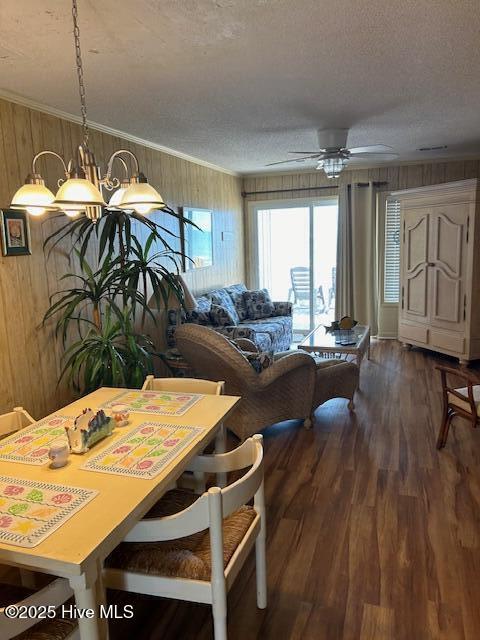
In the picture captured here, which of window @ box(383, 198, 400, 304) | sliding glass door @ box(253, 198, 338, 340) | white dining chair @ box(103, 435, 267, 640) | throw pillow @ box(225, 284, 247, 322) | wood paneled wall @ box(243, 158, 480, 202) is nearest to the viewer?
white dining chair @ box(103, 435, 267, 640)

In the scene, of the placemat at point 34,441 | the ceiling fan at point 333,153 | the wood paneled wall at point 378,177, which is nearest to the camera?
the placemat at point 34,441

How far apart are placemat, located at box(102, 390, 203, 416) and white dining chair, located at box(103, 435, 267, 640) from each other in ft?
1.76

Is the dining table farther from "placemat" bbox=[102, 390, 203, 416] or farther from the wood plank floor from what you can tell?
the wood plank floor

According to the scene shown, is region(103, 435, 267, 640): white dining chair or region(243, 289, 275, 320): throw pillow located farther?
region(243, 289, 275, 320): throw pillow

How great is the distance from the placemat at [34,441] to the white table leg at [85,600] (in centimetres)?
58

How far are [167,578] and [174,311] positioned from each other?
11.3 feet

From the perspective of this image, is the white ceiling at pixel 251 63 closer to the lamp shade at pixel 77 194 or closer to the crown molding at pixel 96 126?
the crown molding at pixel 96 126

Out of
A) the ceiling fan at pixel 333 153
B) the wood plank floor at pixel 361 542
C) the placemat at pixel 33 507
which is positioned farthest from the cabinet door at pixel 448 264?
the placemat at pixel 33 507

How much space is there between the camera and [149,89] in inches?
116

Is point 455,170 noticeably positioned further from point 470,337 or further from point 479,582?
point 479,582

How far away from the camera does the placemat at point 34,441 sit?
1706mm

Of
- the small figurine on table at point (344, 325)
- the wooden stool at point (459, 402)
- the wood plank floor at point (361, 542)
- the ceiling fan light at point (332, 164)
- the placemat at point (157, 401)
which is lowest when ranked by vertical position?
the wood plank floor at point (361, 542)

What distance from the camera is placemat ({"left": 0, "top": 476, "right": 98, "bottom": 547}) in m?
1.25

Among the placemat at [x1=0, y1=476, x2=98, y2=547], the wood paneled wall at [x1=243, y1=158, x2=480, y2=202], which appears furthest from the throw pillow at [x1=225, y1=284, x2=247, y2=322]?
the placemat at [x1=0, y1=476, x2=98, y2=547]
